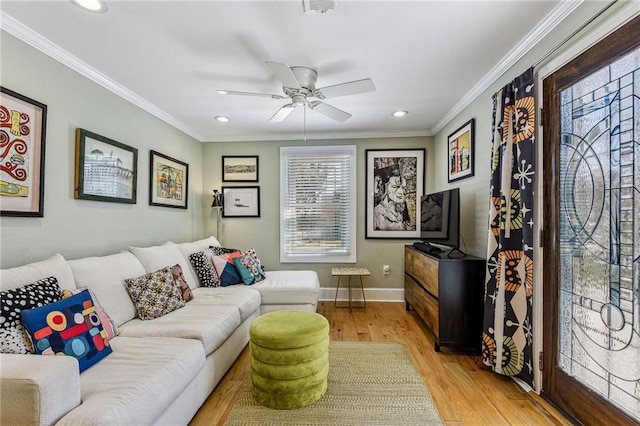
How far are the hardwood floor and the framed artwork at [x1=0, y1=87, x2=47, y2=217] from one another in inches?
70.9

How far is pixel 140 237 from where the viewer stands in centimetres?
304

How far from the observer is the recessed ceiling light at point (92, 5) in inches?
64.7

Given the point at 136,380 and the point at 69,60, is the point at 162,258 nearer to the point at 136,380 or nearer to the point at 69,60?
the point at 136,380

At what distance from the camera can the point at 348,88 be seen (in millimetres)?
2271

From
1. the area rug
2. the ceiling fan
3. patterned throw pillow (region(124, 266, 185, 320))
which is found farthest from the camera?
patterned throw pillow (region(124, 266, 185, 320))

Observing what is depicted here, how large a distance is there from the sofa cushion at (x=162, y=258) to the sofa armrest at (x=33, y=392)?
4.84 feet

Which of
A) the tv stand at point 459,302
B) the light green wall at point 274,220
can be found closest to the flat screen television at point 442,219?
the tv stand at point 459,302

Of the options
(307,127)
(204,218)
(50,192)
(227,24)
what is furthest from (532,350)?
(204,218)

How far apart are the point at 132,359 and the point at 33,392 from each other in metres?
0.54

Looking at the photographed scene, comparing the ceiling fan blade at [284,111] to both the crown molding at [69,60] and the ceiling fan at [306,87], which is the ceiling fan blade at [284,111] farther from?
the crown molding at [69,60]

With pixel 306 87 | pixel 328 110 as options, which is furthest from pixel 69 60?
pixel 328 110

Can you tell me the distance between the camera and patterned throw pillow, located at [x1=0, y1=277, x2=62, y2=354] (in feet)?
4.45

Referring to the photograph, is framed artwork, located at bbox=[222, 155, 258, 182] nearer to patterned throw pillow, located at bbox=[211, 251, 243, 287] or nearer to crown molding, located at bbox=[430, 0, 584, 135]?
patterned throw pillow, located at bbox=[211, 251, 243, 287]

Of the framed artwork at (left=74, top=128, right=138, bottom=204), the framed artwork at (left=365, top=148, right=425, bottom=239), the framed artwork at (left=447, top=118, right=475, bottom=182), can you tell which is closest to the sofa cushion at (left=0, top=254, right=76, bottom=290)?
the framed artwork at (left=74, top=128, right=138, bottom=204)
